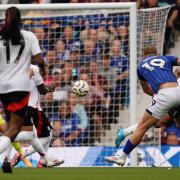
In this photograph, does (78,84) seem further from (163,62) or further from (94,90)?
(94,90)

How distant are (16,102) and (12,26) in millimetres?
897

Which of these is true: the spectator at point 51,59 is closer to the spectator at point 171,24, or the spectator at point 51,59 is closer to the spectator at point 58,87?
the spectator at point 58,87

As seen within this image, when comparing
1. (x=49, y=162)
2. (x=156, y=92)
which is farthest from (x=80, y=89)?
(x=156, y=92)

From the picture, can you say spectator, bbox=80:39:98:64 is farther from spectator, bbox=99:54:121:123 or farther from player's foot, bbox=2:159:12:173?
player's foot, bbox=2:159:12:173

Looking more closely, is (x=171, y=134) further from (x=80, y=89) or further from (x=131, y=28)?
(x=80, y=89)

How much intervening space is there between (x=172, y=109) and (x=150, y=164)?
11.7ft

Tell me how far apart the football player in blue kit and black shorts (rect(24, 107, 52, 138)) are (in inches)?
89.8

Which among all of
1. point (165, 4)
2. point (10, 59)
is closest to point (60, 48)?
point (165, 4)

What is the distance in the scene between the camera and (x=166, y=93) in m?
12.5

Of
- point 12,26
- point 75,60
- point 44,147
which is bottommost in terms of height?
point 44,147

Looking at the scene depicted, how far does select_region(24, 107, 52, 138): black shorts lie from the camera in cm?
1462

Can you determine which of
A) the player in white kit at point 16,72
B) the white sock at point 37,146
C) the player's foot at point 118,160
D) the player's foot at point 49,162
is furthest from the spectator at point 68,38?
the player in white kit at point 16,72

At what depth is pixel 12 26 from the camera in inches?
417

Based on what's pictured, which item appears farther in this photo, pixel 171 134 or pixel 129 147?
pixel 171 134
